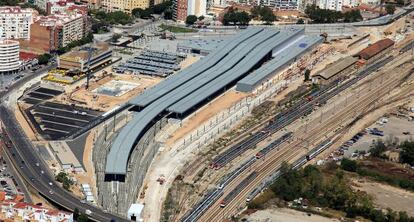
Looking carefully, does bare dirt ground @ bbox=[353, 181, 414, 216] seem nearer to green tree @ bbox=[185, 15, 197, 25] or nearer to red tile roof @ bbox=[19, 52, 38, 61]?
red tile roof @ bbox=[19, 52, 38, 61]

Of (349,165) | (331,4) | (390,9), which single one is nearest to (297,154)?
(349,165)

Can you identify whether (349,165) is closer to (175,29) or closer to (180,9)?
(175,29)

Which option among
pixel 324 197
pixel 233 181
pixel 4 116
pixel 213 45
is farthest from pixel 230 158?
pixel 213 45

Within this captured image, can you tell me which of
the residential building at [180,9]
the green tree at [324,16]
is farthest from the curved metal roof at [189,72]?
the green tree at [324,16]

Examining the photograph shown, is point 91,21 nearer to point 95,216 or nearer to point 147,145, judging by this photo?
point 147,145

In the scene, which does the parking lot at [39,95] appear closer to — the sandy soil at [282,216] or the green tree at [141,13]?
Answer: the sandy soil at [282,216]
